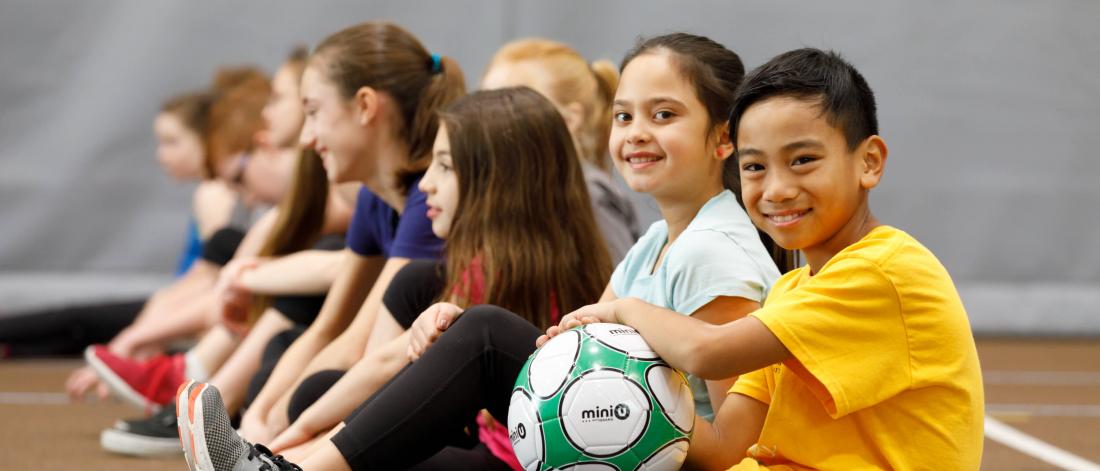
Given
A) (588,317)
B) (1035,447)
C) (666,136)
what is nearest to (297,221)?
(666,136)

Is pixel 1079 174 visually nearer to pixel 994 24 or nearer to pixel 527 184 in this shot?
pixel 994 24

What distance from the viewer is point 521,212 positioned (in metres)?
3.13

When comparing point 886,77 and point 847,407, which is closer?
point 847,407

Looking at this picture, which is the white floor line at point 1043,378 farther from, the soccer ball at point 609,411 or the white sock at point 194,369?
the soccer ball at point 609,411

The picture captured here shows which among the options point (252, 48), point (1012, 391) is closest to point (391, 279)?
point (1012, 391)

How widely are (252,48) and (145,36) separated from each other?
607 mm

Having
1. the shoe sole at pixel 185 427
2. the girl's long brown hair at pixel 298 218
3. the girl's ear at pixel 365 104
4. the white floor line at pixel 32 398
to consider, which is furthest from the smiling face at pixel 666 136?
the white floor line at pixel 32 398

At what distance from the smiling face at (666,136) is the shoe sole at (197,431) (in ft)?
3.12

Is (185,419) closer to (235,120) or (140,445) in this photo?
(140,445)

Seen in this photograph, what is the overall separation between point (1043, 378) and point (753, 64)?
8.09 feet

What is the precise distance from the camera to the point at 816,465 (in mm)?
2250

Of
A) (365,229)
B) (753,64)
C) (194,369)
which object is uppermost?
(365,229)

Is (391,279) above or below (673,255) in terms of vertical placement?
below

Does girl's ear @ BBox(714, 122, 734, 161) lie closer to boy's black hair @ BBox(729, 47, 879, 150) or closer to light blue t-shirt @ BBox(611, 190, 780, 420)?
light blue t-shirt @ BBox(611, 190, 780, 420)
